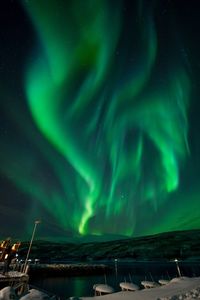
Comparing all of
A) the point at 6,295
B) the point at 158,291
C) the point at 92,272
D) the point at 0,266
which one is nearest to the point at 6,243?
the point at 0,266

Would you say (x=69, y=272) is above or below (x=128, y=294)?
above

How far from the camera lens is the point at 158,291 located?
3544 centimetres

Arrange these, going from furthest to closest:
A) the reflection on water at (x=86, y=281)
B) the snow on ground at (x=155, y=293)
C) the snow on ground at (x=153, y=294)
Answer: the reflection on water at (x=86, y=281), the snow on ground at (x=155, y=293), the snow on ground at (x=153, y=294)

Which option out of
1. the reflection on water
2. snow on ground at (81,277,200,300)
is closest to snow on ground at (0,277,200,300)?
snow on ground at (81,277,200,300)

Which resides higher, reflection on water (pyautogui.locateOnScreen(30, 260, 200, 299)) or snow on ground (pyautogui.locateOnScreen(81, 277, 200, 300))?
reflection on water (pyautogui.locateOnScreen(30, 260, 200, 299))

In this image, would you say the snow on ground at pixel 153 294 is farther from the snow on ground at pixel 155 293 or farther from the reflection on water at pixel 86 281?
the reflection on water at pixel 86 281

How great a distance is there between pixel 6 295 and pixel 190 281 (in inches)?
1078

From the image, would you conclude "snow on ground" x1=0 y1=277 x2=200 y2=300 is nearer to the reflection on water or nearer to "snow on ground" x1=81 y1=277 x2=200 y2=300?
"snow on ground" x1=81 y1=277 x2=200 y2=300

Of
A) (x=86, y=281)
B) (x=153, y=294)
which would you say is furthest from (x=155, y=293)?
(x=86, y=281)

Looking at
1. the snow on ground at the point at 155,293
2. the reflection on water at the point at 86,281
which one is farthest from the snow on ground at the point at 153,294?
the reflection on water at the point at 86,281

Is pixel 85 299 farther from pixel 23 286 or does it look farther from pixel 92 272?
pixel 92 272

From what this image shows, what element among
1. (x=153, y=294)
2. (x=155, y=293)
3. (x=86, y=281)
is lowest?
(x=153, y=294)

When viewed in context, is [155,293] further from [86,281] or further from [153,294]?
[86,281]

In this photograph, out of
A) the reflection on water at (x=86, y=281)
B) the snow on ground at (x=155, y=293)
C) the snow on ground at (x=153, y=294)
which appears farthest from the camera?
the reflection on water at (x=86, y=281)
